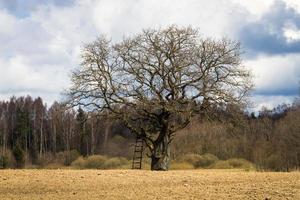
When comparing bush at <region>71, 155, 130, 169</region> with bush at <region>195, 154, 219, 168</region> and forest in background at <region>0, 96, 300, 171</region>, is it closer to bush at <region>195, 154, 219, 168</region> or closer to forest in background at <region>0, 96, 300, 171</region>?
forest in background at <region>0, 96, 300, 171</region>

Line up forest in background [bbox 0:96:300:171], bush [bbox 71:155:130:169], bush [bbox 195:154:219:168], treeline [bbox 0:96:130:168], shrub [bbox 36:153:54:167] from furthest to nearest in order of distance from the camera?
1. treeline [bbox 0:96:130:168]
2. shrub [bbox 36:153:54:167]
3. bush [bbox 71:155:130:169]
4. bush [bbox 195:154:219:168]
5. forest in background [bbox 0:96:300:171]

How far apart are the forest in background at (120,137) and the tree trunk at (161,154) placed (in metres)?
2.88

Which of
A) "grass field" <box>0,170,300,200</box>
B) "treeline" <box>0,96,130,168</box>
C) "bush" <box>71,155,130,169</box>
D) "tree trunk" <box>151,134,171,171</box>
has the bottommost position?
"grass field" <box>0,170,300,200</box>

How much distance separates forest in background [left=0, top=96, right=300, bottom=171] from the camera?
41000 millimetres

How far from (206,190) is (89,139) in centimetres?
8952

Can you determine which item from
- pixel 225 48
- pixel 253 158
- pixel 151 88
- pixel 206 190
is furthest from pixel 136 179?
pixel 253 158

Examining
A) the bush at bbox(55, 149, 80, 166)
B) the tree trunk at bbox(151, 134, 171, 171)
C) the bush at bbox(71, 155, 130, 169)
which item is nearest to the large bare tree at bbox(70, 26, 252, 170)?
the tree trunk at bbox(151, 134, 171, 171)

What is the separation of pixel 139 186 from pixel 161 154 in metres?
15.8

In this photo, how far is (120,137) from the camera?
4023 inches

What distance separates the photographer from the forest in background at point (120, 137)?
135ft

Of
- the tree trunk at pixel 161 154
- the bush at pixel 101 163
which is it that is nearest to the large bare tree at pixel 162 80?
the tree trunk at pixel 161 154

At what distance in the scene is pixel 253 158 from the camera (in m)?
58.9

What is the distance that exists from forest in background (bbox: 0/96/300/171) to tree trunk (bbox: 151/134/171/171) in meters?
2.88

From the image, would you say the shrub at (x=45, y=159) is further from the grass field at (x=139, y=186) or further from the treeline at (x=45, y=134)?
the grass field at (x=139, y=186)
